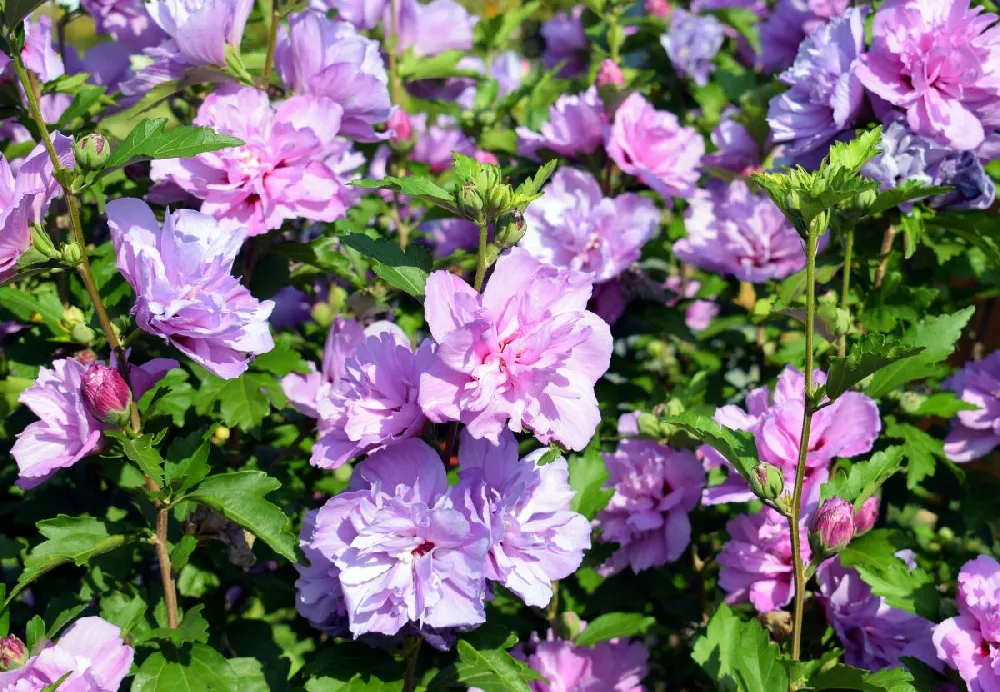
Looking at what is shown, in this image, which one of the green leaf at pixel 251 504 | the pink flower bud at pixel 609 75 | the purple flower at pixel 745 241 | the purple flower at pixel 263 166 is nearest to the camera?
the green leaf at pixel 251 504

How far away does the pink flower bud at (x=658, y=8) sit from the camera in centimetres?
331

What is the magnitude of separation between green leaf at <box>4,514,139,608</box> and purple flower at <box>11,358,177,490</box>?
0.09m

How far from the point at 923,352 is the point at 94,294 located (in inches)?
56.5

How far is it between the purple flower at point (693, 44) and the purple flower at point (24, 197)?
1.94 metres

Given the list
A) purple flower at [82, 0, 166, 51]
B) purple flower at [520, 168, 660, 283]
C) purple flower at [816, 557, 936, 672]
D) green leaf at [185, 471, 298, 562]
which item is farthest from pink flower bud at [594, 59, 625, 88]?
green leaf at [185, 471, 298, 562]

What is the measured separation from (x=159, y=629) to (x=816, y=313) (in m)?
1.22

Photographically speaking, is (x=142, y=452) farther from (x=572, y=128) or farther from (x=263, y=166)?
(x=572, y=128)

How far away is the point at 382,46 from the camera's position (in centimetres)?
271

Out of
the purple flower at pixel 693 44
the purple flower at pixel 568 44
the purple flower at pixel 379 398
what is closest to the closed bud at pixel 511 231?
the purple flower at pixel 379 398

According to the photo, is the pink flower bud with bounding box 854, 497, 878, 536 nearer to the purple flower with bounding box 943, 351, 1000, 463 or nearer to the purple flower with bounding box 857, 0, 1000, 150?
the purple flower with bounding box 943, 351, 1000, 463

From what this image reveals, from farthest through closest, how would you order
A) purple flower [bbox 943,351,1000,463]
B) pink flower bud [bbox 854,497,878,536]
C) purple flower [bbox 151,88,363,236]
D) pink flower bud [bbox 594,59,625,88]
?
pink flower bud [bbox 594,59,625,88] → purple flower [bbox 943,351,1000,463] → purple flower [bbox 151,88,363,236] → pink flower bud [bbox 854,497,878,536]

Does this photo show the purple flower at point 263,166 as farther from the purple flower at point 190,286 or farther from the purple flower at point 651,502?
the purple flower at point 651,502

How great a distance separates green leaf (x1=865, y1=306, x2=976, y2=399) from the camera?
70.2 inches

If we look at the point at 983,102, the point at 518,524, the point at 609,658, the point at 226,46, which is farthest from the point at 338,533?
the point at 983,102
